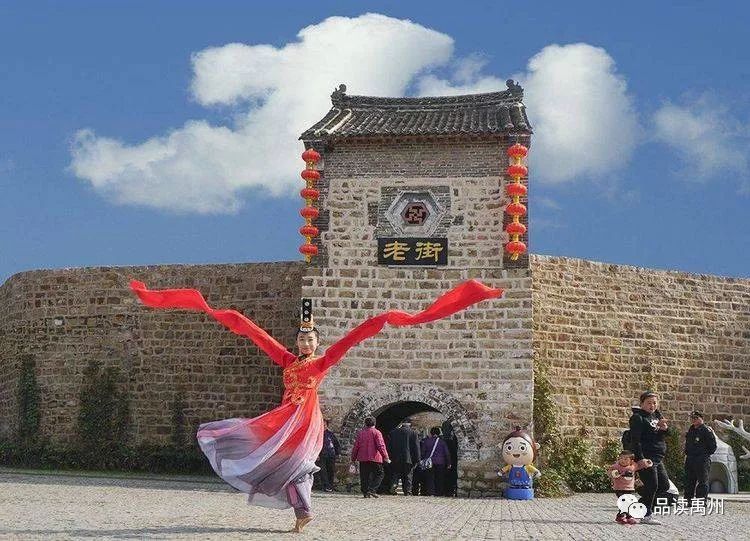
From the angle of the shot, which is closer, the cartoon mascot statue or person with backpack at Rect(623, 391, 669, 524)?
person with backpack at Rect(623, 391, 669, 524)

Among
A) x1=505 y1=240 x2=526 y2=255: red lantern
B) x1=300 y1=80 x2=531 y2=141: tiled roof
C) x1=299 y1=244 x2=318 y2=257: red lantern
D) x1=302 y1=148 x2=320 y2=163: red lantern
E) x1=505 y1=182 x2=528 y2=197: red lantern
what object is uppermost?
x1=300 y1=80 x2=531 y2=141: tiled roof

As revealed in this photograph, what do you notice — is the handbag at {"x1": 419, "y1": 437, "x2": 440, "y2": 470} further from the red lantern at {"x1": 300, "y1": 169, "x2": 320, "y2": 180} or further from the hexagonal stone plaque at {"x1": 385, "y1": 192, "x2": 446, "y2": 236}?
the red lantern at {"x1": 300, "y1": 169, "x2": 320, "y2": 180}

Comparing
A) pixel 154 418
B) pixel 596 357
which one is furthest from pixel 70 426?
pixel 596 357

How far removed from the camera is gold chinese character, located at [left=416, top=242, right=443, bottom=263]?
17.1 meters

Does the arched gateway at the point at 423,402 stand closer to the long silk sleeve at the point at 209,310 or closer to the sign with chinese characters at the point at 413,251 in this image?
the sign with chinese characters at the point at 413,251

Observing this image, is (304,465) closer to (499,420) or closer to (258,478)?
(258,478)

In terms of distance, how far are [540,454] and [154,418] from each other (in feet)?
25.1

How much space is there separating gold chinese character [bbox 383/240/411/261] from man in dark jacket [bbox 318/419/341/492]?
2987 millimetres

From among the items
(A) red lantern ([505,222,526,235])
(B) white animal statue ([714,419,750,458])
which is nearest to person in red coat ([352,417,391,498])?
(A) red lantern ([505,222,526,235])

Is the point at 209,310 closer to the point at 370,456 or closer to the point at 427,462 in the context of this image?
the point at 370,456

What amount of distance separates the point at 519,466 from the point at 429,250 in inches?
146

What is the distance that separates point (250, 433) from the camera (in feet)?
30.2

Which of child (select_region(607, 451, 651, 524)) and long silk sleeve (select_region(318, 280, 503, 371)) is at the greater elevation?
long silk sleeve (select_region(318, 280, 503, 371))

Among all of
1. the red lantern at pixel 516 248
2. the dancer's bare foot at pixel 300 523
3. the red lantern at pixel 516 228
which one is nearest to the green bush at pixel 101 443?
the red lantern at pixel 516 248
